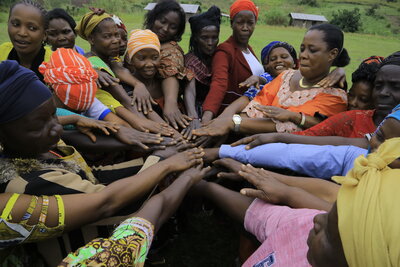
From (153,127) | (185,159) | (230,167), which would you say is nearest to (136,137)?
(153,127)

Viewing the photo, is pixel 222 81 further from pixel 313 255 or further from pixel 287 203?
pixel 313 255

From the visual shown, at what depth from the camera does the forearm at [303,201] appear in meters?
1.68

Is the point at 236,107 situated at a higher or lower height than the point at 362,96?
lower

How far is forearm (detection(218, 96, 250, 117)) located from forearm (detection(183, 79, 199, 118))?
1.01 ft

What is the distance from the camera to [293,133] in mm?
2578

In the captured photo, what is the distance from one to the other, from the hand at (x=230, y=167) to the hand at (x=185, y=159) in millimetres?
169

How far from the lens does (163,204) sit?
1.83 meters

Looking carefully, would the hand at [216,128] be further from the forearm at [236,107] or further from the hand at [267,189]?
the hand at [267,189]

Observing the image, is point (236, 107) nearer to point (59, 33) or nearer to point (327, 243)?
point (59, 33)

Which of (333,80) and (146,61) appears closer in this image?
(333,80)

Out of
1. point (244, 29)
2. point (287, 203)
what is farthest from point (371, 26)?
point (287, 203)

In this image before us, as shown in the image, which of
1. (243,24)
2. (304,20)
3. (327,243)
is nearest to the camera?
(327,243)

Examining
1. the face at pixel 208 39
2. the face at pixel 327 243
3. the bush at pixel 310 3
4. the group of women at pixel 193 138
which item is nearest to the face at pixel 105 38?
the group of women at pixel 193 138

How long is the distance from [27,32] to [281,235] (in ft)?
9.76
